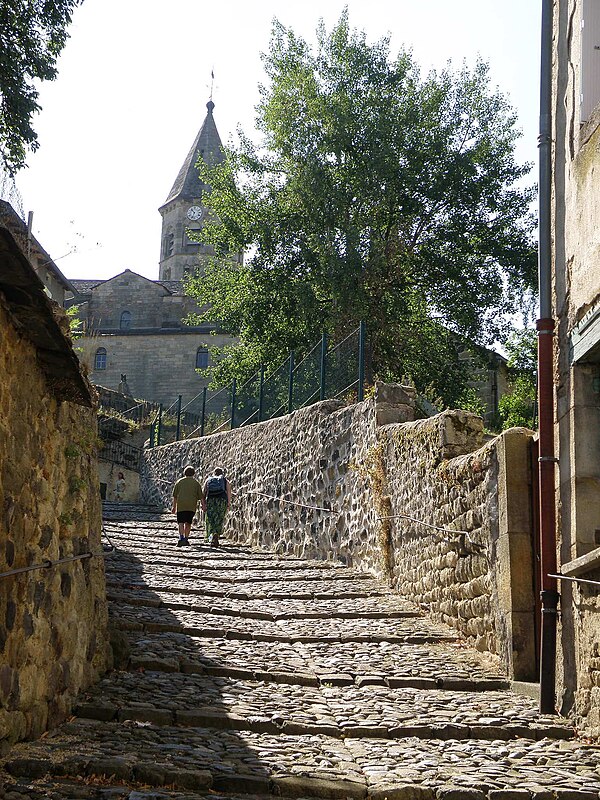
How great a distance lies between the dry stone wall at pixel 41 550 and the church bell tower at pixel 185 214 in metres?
52.9

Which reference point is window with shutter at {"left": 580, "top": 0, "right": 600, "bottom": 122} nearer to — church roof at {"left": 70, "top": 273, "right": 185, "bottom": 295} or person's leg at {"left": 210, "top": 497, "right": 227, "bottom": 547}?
person's leg at {"left": 210, "top": 497, "right": 227, "bottom": 547}

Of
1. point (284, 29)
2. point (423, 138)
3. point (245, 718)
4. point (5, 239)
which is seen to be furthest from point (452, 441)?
point (284, 29)

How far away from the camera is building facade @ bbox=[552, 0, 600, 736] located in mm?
6711

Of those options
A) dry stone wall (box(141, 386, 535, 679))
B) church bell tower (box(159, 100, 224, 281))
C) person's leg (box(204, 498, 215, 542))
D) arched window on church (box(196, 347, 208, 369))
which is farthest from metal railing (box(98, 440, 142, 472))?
church bell tower (box(159, 100, 224, 281))

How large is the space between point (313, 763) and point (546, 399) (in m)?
3.36

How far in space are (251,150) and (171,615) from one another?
756 inches

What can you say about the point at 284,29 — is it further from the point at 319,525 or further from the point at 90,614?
the point at 90,614

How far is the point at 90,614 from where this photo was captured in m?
6.89

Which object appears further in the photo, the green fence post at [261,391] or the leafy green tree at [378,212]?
the leafy green tree at [378,212]

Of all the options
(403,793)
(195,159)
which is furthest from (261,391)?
(195,159)

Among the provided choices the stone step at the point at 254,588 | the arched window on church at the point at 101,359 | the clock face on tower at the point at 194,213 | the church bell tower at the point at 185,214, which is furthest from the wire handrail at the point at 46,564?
the clock face on tower at the point at 194,213

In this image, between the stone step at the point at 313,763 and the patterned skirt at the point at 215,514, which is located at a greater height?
the patterned skirt at the point at 215,514

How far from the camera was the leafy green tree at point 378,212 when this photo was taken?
24.1m

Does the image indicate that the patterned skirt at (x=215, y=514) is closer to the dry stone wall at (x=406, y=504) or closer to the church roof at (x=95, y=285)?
the dry stone wall at (x=406, y=504)
